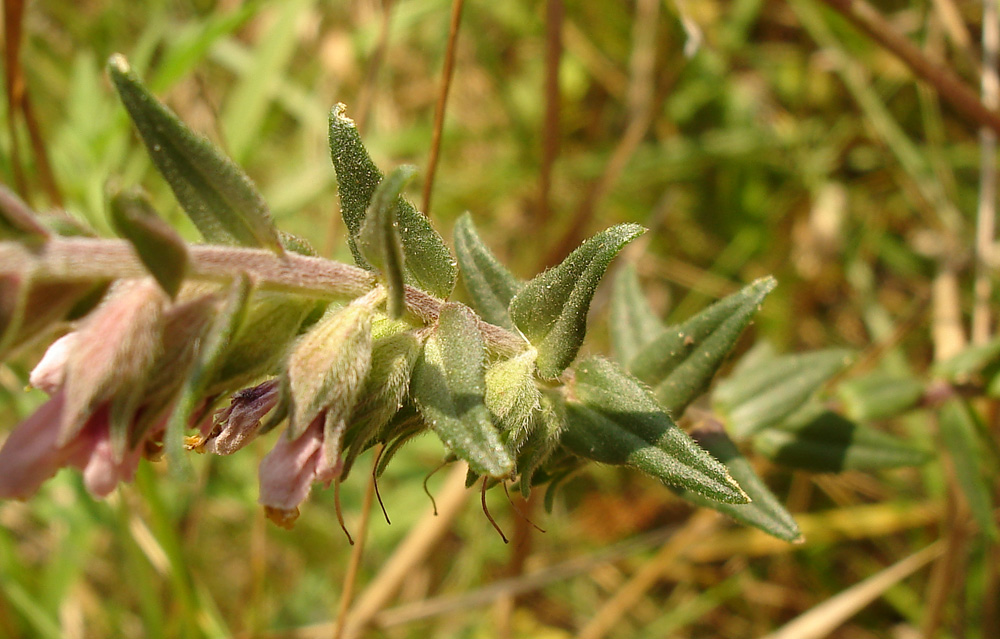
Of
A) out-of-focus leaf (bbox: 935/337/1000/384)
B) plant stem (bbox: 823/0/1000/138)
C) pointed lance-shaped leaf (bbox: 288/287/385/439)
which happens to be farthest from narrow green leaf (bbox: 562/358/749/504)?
plant stem (bbox: 823/0/1000/138)

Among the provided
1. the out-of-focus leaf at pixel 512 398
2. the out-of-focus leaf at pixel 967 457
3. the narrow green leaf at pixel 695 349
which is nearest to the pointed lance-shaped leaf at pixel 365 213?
the out-of-focus leaf at pixel 512 398

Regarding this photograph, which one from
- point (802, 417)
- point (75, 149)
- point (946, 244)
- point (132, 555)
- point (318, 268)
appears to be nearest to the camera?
point (318, 268)

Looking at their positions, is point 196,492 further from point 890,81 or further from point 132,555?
point 890,81

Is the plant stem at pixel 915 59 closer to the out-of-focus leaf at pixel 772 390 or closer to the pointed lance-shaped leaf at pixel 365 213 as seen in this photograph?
the out-of-focus leaf at pixel 772 390

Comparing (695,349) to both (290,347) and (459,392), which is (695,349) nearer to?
(459,392)

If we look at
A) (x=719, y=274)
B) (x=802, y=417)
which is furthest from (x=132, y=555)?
(x=719, y=274)

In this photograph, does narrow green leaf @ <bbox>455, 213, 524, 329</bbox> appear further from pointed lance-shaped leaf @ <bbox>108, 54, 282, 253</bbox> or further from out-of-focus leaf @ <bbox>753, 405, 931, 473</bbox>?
out-of-focus leaf @ <bbox>753, 405, 931, 473</bbox>

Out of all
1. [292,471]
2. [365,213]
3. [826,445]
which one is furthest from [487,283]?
[826,445]
